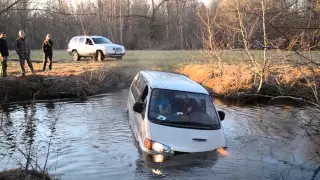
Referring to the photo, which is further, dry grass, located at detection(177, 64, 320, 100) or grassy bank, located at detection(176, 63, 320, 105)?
dry grass, located at detection(177, 64, 320, 100)

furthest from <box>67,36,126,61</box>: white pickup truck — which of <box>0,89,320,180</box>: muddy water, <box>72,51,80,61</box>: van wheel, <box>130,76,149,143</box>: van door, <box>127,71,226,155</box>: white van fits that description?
<box>127,71,226,155</box>: white van

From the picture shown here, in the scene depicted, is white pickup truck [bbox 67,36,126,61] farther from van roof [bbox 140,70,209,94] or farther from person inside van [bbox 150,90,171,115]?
person inside van [bbox 150,90,171,115]

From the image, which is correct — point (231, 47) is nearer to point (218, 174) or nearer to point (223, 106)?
point (223, 106)

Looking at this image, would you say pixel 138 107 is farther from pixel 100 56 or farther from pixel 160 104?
pixel 100 56

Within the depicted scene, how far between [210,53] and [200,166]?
13788 mm

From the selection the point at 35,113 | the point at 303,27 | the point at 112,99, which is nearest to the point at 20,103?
the point at 35,113

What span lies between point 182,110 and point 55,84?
457 inches

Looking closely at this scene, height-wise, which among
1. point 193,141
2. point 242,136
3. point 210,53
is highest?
point 210,53

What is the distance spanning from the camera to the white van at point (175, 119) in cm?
854

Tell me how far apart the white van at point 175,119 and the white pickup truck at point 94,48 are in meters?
19.5

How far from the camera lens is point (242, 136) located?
12.1 meters

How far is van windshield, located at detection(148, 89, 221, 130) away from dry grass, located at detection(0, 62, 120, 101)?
945 centimetres

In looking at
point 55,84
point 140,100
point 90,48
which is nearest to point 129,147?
point 140,100

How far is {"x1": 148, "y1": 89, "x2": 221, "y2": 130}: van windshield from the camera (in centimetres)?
899
